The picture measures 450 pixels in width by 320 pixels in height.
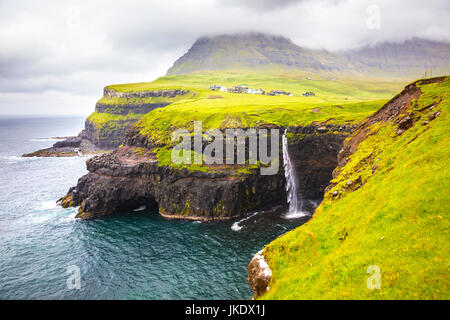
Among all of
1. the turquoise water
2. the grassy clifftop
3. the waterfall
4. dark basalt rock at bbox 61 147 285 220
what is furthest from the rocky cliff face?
the grassy clifftop

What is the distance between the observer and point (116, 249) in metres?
49.6

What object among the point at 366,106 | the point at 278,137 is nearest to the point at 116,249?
the point at 278,137

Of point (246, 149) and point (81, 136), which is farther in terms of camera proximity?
point (81, 136)

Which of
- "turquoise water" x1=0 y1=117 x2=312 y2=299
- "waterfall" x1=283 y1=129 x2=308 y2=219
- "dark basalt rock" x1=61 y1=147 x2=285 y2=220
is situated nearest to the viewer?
"turquoise water" x1=0 y1=117 x2=312 y2=299

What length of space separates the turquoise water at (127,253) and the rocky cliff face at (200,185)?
3944 millimetres

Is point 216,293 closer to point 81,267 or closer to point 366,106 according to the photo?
point 81,267

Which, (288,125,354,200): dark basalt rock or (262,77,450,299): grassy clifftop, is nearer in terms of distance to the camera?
(262,77,450,299): grassy clifftop

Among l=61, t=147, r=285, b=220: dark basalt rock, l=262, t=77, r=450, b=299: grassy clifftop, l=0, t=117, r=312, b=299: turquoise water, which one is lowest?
l=0, t=117, r=312, b=299: turquoise water

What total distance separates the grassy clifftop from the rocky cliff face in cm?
3431

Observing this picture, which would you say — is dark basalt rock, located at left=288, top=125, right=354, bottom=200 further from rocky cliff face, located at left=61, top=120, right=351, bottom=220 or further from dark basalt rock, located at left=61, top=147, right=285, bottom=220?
dark basalt rock, located at left=61, top=147, right=285, bottom=220

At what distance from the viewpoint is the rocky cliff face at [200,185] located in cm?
6247

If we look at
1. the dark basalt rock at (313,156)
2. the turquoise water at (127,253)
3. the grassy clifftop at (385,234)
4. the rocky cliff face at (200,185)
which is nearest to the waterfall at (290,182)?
the dark basalt rock at (313,156)

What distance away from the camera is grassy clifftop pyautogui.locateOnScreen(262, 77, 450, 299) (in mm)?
14438
